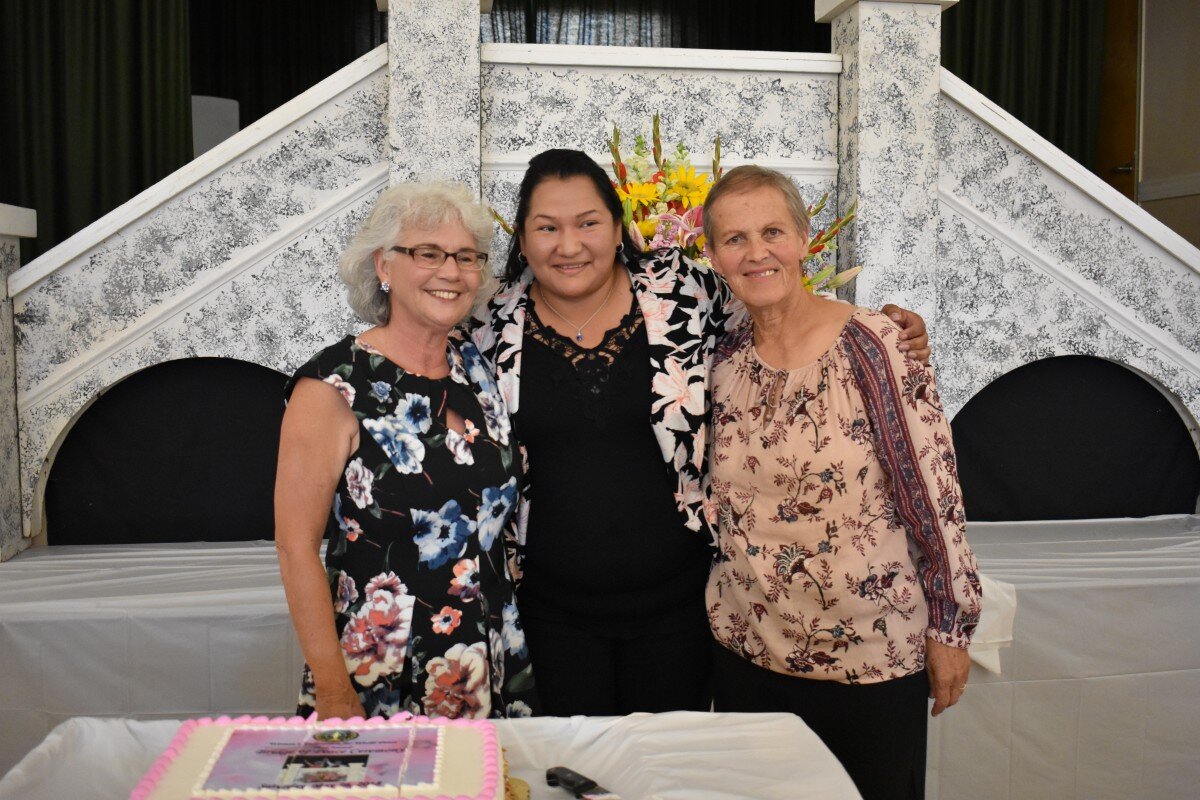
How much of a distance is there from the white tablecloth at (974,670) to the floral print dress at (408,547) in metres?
1.14

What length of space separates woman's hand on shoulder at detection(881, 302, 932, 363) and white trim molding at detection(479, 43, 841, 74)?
1.75m

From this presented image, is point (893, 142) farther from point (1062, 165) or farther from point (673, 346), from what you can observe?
point (673, 346)

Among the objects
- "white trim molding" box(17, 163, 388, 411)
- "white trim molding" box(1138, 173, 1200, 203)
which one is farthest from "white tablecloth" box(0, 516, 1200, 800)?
"white trim molding" box(1138, 173, 1200, 203)

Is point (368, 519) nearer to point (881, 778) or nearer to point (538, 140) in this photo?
point (881, 778)

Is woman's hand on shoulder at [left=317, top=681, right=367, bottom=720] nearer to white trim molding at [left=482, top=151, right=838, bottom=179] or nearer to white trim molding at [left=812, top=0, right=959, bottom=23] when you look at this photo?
white trim molding at [left=482, top=151, right=838, bottom=179]

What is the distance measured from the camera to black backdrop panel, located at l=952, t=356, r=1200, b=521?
143 inches

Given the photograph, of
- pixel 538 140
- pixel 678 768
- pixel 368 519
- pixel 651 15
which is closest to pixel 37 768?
pixel 368 519

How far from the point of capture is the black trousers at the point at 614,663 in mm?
1796

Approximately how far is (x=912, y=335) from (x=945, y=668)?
1.72 feet

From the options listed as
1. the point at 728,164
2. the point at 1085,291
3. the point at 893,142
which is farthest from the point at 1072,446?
the point at 728,164

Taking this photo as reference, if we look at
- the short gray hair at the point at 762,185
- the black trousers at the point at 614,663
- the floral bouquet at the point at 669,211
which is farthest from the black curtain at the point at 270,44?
the black trousers at the point at 614,663

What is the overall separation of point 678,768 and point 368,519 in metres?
0.62

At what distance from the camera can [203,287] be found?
125 inches

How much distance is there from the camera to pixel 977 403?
363 cm
